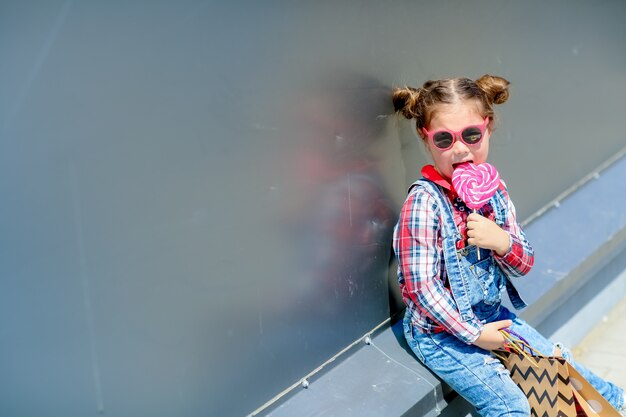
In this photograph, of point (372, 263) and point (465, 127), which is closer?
point (465, 127)

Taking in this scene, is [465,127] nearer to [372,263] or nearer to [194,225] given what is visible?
[372,263]

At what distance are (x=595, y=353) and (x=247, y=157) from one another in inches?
83.9

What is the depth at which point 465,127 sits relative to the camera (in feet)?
7.59

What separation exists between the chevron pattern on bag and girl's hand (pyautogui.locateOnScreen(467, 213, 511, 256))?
1.18ft

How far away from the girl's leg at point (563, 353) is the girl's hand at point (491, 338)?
23 centimetres

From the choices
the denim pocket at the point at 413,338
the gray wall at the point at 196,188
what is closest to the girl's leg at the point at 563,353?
the denim pocket at the point at 413,338

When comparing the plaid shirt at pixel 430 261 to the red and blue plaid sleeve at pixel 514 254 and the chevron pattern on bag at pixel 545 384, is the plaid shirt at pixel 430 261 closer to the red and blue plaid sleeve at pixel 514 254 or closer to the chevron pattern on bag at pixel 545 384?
the red and blue plaid sleeve at pixel 514 254

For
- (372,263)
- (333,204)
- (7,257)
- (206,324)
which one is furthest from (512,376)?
(7,257)

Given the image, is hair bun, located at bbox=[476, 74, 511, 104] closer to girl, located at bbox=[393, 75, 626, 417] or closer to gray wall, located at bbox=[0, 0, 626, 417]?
girl, located at bbox=[393, 75, 626, 417]

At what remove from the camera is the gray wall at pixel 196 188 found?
5.38 ft

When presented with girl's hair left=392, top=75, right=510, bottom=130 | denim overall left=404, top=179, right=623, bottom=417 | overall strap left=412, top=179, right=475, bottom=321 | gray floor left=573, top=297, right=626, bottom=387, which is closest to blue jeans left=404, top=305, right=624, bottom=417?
denim overall left=404, top=179, right=623, bottom=417

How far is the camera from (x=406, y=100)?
100 inches

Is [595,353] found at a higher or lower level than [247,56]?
lower

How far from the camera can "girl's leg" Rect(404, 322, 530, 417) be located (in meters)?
2.30
